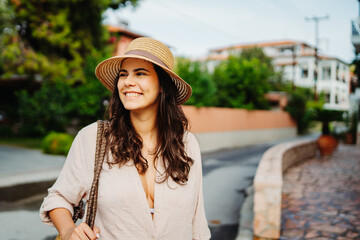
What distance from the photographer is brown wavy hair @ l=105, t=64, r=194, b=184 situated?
1.69 m

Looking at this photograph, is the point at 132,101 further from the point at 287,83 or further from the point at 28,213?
the point at 287,83

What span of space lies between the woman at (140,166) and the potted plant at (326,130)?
43.5 ft

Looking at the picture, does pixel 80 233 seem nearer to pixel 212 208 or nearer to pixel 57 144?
pixel 212 208

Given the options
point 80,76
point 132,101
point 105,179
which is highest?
point 80,76

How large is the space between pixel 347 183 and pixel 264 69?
562 inches

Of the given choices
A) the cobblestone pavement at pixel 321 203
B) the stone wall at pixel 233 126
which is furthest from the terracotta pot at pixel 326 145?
the stone wall at pixel 233 126

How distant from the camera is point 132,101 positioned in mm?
1732

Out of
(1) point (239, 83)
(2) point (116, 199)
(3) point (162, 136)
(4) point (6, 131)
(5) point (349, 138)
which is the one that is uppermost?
(1) point (239, 83)

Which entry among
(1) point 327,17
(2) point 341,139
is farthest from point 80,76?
(1) point 327,17

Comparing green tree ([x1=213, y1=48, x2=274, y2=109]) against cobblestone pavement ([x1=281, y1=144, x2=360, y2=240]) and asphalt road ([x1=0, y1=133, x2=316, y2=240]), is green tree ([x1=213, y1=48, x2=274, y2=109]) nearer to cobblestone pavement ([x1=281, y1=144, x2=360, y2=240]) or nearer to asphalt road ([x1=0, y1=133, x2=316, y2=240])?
cobblestone pavement ([x1=281, y1=144, x2=360, y2=240])

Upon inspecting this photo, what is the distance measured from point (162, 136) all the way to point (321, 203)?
17.1 feet

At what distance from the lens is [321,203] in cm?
609

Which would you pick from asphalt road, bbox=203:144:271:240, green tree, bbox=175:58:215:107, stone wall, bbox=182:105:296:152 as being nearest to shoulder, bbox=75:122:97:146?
asphalt road, bbox=203:144:271:240

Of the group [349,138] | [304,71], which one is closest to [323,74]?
[304,71]
